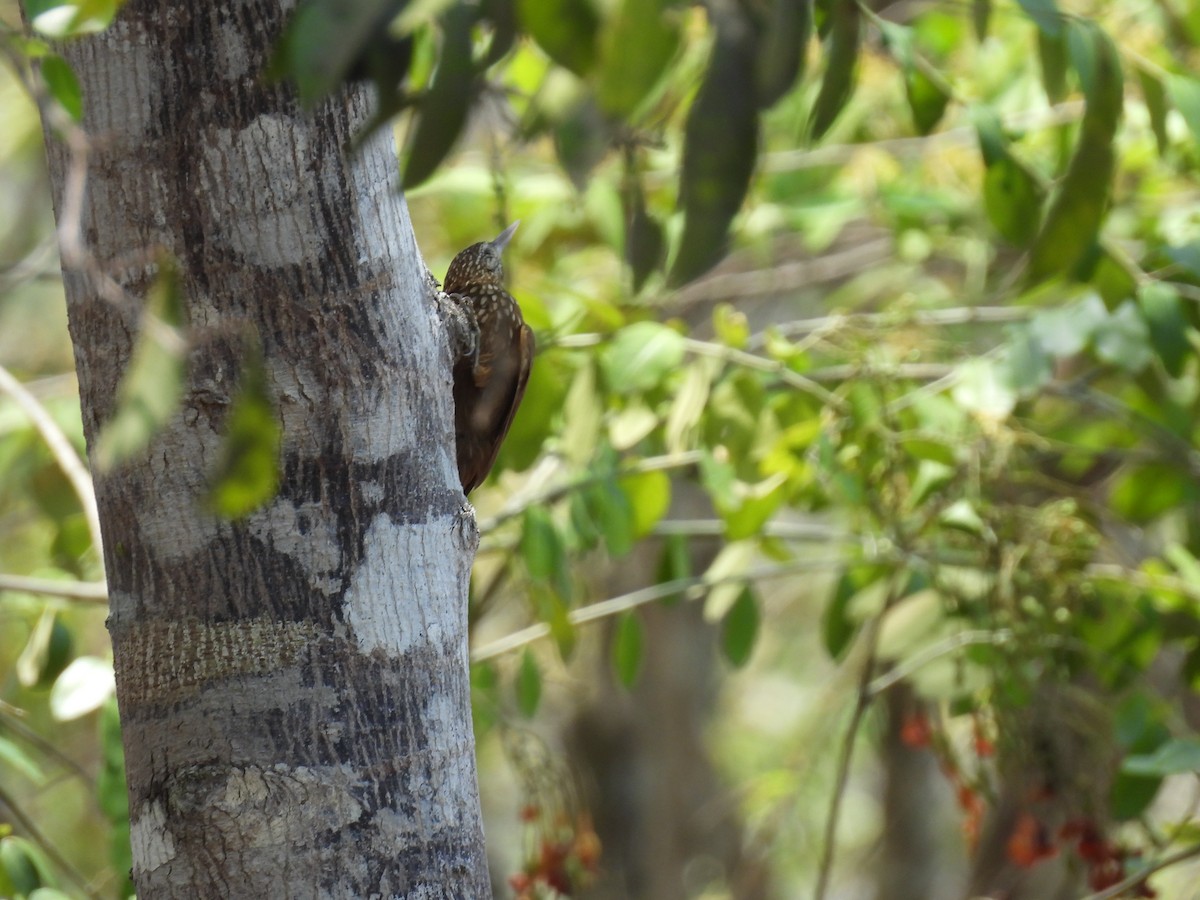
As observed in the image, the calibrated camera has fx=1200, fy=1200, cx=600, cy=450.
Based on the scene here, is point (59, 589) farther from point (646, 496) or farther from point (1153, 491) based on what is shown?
point (1153, 491)

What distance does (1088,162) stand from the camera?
120 centimetres

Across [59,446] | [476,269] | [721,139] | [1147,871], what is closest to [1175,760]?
[1147,871]

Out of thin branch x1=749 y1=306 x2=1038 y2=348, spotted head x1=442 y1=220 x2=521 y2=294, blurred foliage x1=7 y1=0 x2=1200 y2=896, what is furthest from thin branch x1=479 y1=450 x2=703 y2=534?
spotted head x1=442 y1=220 x2=521 y2=294

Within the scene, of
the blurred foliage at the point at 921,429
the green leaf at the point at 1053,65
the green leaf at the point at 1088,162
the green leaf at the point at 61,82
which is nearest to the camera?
the green leaf at the point at 61,82

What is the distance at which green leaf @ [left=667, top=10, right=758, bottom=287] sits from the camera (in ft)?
1.85

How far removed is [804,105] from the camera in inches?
93.6

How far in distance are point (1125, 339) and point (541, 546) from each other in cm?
96

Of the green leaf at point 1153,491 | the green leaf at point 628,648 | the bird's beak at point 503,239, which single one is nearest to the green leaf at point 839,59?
the bird's beak at point 503,239

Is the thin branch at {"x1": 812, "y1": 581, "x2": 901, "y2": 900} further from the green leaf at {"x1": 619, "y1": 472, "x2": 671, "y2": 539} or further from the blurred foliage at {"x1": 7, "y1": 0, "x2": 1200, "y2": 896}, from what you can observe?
the green leaf at {"x1": 619, "y1": 472, "x2": 671, "y2": 539}

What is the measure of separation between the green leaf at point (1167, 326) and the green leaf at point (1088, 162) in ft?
1.76

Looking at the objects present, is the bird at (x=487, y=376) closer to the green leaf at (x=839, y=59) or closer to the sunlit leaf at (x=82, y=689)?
the sunlit leaf at (x=82, y=689)

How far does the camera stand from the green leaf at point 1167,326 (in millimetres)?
1757

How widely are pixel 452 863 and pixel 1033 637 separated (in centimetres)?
113

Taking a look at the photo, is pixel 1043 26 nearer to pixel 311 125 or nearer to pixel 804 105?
pixel 311 125
